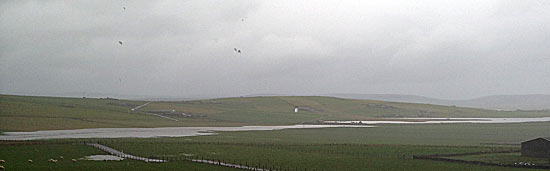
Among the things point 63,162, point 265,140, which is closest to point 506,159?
point 265,140

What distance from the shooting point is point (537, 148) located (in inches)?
2356

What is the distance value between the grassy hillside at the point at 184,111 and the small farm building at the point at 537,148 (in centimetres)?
7469

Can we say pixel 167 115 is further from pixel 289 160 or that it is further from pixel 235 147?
pixel 289 160

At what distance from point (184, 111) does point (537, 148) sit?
10801 cm

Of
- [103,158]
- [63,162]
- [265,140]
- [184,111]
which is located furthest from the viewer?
[184,111]

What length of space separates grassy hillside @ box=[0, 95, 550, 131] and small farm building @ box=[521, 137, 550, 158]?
2941 inches

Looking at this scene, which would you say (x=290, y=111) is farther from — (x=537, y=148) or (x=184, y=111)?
(x=537, y=148)

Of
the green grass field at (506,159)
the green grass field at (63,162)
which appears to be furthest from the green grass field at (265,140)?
the green grass field at (506,159)

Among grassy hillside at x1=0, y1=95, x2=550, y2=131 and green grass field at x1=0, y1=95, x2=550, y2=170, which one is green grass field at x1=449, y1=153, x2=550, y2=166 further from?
grassy hillside at x1=0, y1=95, x2=550, y2=131

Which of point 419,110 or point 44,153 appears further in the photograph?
point 419,110

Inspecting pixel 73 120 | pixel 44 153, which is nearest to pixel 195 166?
pixel 44 153

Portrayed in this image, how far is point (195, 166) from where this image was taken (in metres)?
53.2

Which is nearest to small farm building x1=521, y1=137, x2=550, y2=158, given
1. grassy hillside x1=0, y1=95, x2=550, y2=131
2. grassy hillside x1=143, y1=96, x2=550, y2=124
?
grassy hillside x1=0, y1=95, x2=550, y2=131

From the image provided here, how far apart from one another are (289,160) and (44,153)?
81.9 ft
